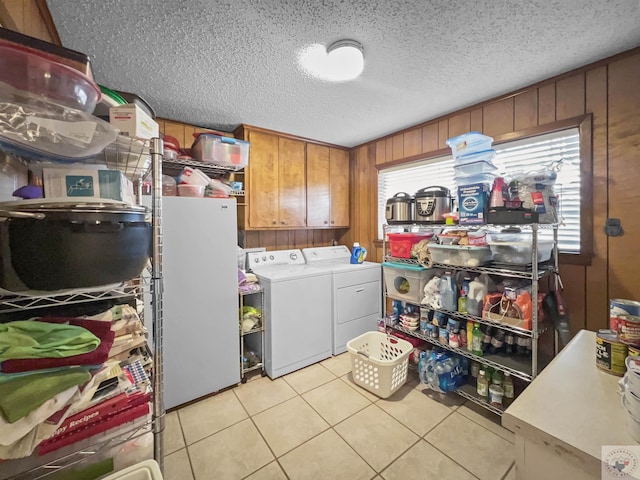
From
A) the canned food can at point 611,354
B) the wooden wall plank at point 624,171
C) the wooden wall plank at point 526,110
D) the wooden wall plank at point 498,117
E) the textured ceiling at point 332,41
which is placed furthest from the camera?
the wooden wall plank at point 498,117

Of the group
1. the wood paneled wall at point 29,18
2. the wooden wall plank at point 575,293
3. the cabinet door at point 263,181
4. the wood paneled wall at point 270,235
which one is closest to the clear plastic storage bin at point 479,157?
the wooden wall plank at point 575,293

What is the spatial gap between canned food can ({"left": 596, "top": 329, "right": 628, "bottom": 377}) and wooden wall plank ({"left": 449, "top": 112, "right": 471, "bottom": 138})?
1.77m

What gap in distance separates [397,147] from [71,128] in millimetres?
2639

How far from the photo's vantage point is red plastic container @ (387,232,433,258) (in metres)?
2.05

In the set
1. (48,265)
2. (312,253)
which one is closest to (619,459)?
(48,265)

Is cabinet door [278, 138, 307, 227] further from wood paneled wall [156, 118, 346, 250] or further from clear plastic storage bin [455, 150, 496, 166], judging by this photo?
clear plastic storage bin [455, 150, 496, 166]

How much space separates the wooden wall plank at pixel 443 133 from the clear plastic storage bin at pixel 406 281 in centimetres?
119

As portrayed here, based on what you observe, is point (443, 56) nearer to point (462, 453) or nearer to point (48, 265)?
point (48, 265)

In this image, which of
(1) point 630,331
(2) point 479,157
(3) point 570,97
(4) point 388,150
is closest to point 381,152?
(4) point 388,150

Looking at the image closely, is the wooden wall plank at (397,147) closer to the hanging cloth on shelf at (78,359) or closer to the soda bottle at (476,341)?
the soda bottle at (476,341)

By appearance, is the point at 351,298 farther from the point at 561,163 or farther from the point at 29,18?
the point at 29,18

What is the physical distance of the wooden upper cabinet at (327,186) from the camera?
2979 millimetres

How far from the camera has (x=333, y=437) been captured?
5.19ft

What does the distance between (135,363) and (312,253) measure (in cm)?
217
